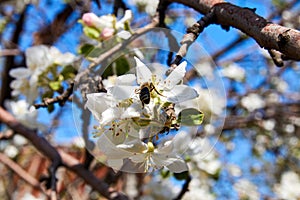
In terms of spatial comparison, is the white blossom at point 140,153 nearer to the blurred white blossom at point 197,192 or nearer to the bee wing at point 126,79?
the bee wing at point 126,79

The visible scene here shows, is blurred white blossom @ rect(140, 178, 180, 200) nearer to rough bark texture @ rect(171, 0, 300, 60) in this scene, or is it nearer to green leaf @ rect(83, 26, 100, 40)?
green leaf @ rect(83, 26, 100, 40)

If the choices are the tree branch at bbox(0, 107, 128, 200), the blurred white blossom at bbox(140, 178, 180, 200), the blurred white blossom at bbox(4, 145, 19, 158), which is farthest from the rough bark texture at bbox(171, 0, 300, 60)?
the blurred white blossom at bbox(4, 145, 19, 158)

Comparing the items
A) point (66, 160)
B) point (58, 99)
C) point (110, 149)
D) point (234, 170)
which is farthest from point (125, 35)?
point (234, 170)

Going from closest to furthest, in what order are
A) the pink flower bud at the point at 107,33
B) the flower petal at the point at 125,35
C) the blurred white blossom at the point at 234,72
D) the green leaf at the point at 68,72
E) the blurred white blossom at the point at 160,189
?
the flower petal at the point at 125,35
the pink flower bud at the point at 107,33
the green leaf at the point at 68,72
the blurred white blossom at the point at 160,189
the blurred white blossom at the point at 234,72

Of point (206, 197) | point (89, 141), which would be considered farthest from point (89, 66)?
point (206, 197)

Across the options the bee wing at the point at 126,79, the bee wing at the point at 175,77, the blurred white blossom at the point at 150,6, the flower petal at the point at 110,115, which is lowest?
the blurred white blossom at the point at 150,6

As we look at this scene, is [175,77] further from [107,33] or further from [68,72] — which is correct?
[68,72]

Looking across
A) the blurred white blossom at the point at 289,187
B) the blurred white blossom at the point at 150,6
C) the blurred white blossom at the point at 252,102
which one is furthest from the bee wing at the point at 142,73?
the blurred white blossom at the point at 252,102
